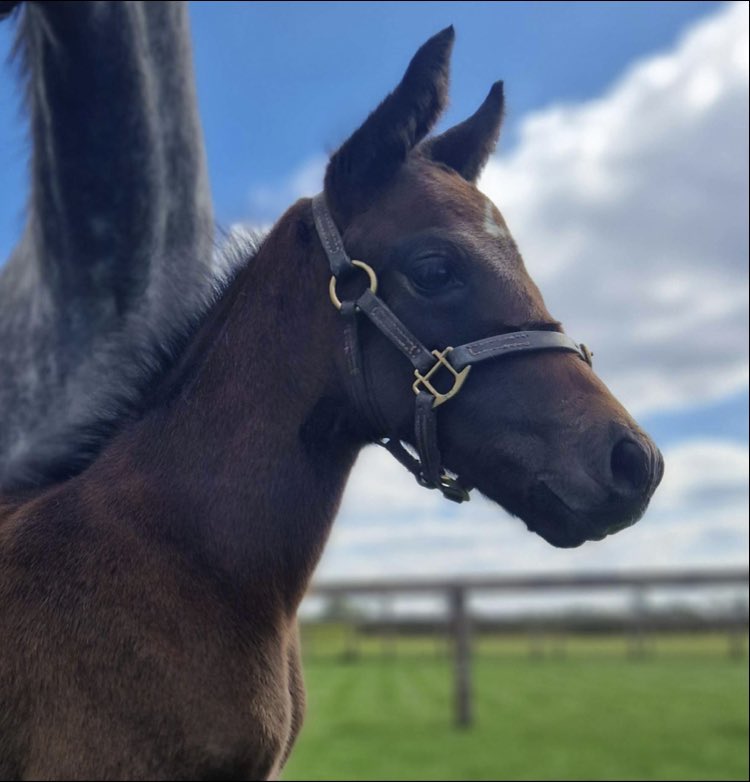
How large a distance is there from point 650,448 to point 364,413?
779 mm

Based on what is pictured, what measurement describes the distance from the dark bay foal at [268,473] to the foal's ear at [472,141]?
3 cm

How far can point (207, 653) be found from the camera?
228 cm

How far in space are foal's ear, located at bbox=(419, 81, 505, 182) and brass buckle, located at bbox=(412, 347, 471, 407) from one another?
73 centimetres

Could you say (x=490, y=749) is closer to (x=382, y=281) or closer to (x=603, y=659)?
(x=382, y=281)

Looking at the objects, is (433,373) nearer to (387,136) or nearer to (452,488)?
(452,488)

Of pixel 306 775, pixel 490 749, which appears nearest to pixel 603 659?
pixel 490 749

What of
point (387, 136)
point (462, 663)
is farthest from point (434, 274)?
point (462, 663)

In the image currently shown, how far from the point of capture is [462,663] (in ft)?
27.2

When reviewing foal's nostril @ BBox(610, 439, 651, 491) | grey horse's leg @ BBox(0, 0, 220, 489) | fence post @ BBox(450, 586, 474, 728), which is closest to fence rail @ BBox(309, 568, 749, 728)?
fence post @ BBox(450, 586, 474, 728)

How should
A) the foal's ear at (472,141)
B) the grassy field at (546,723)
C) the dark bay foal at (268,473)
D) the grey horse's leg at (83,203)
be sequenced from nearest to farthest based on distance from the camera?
the dark bay foal at (268,473) → the foal's ear at (472,141) → the grey horse's leg at (83,203) → the grassy field at (546,723)

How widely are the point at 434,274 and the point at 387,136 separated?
0.45 m

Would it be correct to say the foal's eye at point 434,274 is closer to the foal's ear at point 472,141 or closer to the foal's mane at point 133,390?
the foal's ear at point 472,141

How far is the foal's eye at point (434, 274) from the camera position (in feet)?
8.27

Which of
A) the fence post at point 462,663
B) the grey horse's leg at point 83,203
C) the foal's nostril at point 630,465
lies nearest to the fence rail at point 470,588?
the fence post at point 462,663
